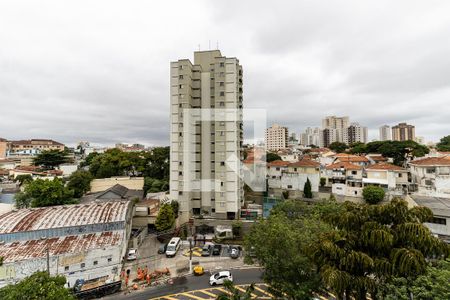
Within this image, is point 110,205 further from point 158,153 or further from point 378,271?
point 378,271

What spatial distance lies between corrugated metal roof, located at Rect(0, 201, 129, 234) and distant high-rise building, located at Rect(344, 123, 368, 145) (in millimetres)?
136207

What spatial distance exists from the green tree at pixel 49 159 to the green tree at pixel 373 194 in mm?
69387

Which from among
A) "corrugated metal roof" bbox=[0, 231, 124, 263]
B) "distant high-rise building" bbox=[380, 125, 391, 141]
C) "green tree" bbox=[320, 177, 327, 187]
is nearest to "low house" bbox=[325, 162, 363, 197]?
"green tree" bbox=[320, 177, 327, 187]

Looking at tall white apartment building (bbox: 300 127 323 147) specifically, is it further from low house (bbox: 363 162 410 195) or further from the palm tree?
the palm tree

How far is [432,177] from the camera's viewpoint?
113 feet

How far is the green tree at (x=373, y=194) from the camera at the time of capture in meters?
33.6

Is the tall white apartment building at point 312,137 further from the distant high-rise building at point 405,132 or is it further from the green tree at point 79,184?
the green tree at point 79,184

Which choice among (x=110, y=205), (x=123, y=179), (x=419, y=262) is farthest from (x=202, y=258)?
(x=123, y=179)

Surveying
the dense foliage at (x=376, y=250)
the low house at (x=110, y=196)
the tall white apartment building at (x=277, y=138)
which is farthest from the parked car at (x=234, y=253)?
the tall white apartment building at (x=277, y=138)

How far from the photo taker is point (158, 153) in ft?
167

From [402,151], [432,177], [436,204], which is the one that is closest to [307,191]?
[436,204]

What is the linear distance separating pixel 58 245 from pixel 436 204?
41244 mm

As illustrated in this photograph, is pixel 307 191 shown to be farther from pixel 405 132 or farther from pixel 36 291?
pixel 405 132

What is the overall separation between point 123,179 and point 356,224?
44.6 metres
